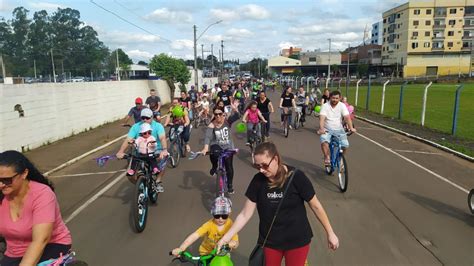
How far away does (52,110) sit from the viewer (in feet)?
49.4

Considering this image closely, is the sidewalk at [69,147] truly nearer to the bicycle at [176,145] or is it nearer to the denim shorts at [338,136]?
the bicycle at [176,145]

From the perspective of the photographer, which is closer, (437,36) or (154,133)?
(154,133)

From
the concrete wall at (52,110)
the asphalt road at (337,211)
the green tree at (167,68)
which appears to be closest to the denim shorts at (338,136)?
the asphalt road at (337,211)

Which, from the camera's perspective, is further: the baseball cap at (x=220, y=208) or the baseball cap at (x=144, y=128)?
the baseball cap at (x=144, y=128)

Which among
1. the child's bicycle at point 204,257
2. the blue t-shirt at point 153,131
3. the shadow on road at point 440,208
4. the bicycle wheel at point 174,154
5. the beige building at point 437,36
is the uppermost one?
the beige building at point 437,36

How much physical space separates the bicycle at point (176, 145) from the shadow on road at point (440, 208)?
562cm

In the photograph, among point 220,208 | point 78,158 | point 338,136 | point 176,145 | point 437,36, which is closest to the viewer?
point 220,208

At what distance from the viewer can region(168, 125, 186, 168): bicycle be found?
1049 cm

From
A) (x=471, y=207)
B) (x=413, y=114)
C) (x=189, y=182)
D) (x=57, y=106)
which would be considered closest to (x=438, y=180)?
(x=471, y=207)

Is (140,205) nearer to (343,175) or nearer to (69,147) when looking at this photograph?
(343,175)

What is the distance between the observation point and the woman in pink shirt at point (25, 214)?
2.79 m

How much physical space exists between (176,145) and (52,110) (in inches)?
273

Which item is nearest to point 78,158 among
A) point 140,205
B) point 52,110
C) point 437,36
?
point 52,110

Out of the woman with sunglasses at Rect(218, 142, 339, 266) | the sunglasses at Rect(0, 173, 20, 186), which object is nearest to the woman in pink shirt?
the sunglasses at Rect(0, 173, 20, 186)
